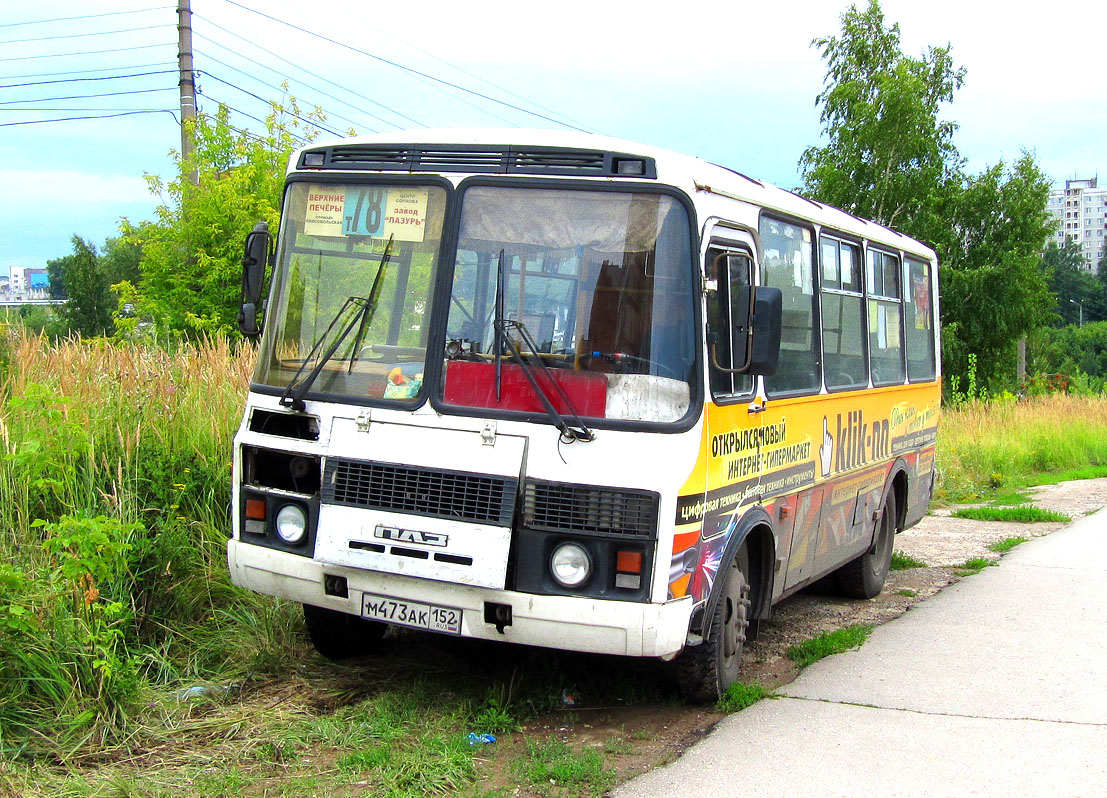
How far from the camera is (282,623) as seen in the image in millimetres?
6617

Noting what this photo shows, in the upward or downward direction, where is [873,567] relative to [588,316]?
downward

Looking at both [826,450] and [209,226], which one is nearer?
[826,450]

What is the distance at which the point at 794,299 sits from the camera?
6906mm

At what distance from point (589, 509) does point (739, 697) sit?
5.60 ft

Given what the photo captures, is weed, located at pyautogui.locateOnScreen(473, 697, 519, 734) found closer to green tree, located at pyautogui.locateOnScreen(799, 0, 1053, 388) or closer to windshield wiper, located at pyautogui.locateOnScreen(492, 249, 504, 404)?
windshield wiper, located at pyautogui.locateOnScreen(492, 249, 504, 404)

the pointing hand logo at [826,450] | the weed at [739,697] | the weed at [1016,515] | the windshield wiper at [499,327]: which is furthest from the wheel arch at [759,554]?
the weed at [1016,515]

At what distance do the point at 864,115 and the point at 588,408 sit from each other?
32544mm

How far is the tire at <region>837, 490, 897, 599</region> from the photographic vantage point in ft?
29.9

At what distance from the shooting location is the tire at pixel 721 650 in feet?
18.9

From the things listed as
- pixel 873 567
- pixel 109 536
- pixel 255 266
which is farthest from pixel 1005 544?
pixel 109 536

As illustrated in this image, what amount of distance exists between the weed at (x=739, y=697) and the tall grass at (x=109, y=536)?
2.47 metres

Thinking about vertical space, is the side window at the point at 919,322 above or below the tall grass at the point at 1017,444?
above

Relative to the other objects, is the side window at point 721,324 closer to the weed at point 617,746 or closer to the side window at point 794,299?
the side window at point 794,299

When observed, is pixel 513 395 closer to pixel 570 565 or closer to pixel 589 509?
pixel 589 509
